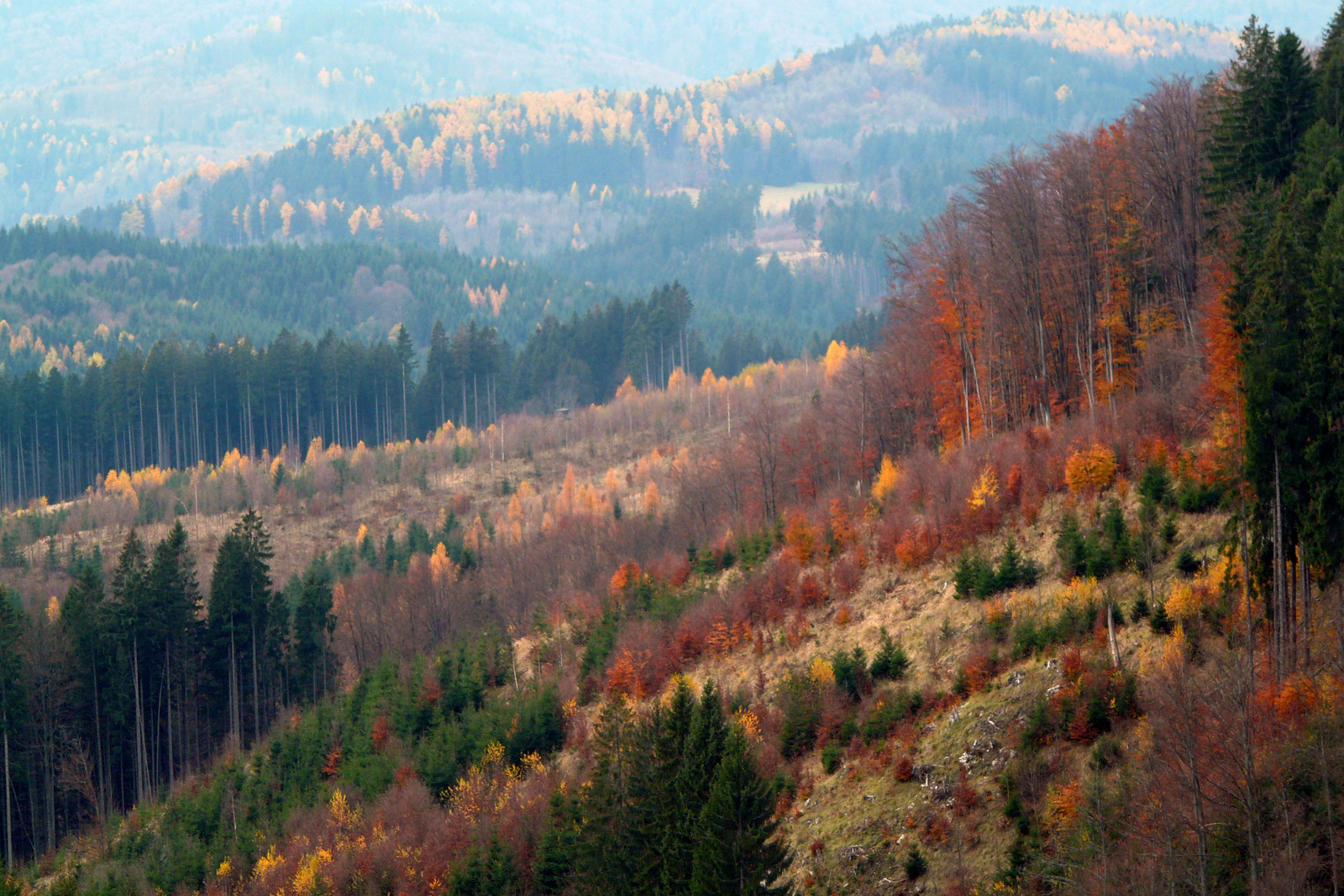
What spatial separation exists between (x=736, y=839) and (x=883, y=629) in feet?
49.4

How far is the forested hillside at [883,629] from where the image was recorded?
3278 cm

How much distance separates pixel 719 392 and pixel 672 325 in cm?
2644

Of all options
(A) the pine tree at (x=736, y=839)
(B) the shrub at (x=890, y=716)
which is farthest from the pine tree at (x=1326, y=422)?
(A) the pine tree at (x=736, y=839)

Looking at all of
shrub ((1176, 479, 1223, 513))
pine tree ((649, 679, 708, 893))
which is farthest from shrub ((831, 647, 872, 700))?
shrub ((1176, 479, 1223, 513))

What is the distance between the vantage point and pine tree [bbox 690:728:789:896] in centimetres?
3406

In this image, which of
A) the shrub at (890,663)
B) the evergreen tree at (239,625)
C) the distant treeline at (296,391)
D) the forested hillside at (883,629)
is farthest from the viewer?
the distant treeline at (296,391)

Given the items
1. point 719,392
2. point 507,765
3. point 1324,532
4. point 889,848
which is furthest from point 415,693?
point 719,392

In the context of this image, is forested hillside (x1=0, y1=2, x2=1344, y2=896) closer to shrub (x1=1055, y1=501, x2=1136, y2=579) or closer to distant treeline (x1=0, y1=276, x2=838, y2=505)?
shrub (x1=1055, y1=501, x2=1136, y2=579)

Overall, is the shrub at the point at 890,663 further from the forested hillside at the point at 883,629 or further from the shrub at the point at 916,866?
the shrub at the point at 916,866

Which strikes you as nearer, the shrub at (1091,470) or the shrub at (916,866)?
the shrub at (916,866)

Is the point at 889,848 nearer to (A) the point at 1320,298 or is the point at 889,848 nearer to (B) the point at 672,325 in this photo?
(A) the point at 1320,298

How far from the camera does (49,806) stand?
226 ft

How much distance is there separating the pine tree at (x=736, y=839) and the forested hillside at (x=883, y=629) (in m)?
0.15

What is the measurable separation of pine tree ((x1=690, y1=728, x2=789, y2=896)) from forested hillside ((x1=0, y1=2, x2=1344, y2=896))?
15 cm
